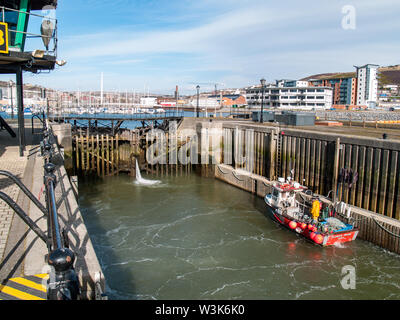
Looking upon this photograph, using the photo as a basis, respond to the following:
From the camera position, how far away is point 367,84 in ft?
533

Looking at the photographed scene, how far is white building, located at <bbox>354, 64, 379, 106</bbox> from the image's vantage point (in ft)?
527

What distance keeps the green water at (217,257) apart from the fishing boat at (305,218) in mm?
535

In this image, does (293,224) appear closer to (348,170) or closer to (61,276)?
(348,170)

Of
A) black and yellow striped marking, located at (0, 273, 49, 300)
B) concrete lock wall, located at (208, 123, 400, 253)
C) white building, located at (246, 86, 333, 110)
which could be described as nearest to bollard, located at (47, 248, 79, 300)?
black and yellow striped marking, located at (0, 273, 49, 300)

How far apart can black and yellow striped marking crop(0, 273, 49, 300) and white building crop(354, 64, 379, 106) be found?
172952 mm

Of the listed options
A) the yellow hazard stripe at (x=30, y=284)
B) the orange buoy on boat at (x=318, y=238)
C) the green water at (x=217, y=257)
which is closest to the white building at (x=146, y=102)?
the green water at (x=217, y=257)

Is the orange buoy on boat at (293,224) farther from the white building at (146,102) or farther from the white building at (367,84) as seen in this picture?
the white building at (367,84)

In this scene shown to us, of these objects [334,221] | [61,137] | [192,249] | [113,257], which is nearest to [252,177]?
[334,221]

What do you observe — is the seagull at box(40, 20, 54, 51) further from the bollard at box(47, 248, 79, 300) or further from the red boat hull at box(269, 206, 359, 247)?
the bollard at box(47, 248, 79, 300)

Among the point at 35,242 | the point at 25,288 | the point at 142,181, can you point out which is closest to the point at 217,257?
the point at 35,242

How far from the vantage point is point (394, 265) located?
15.7 metres

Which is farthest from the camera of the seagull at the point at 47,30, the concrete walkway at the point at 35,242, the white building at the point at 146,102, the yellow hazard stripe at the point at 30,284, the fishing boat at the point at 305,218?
the white building at the point at 146,102

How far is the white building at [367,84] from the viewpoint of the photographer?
161 m
